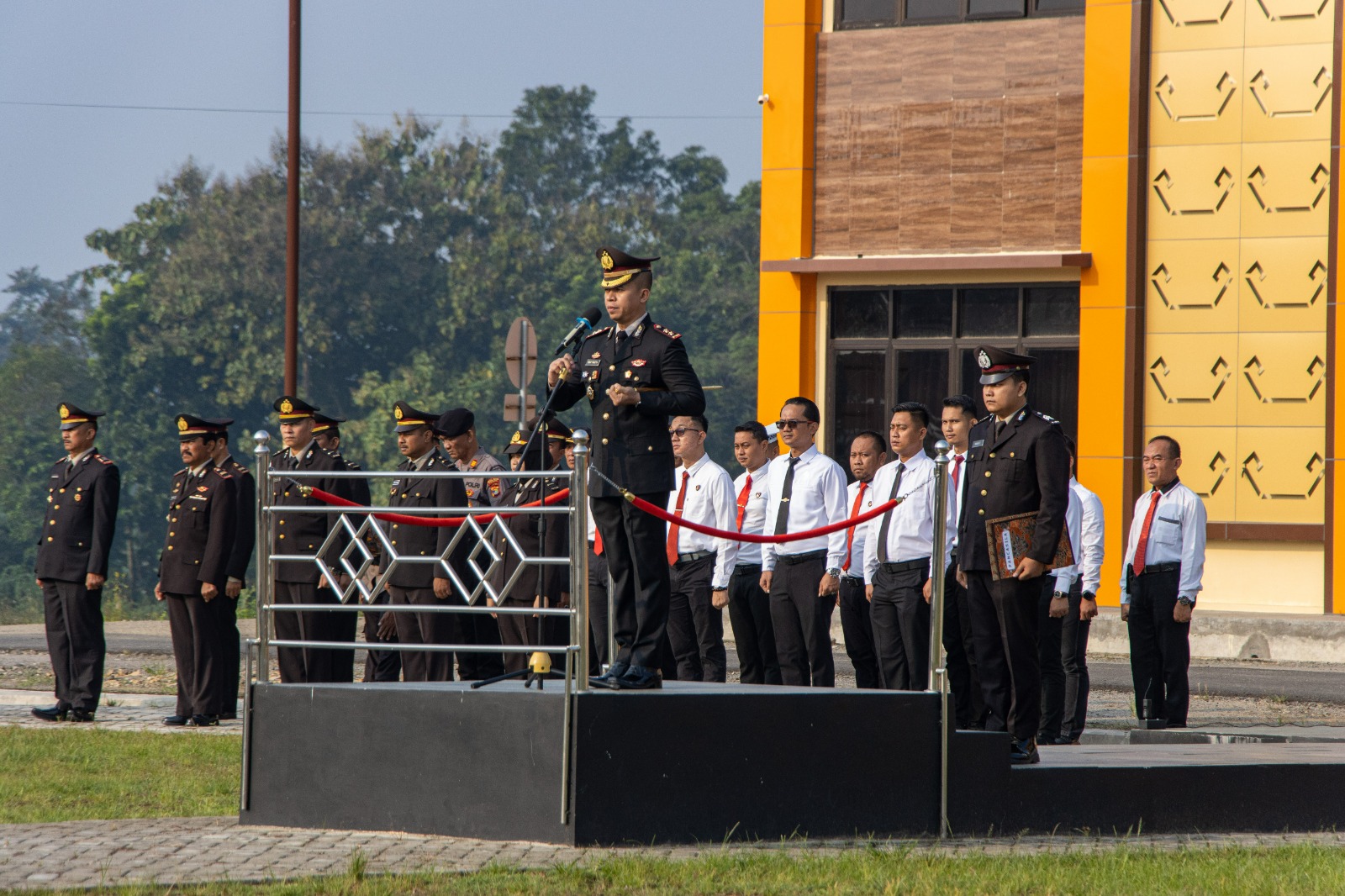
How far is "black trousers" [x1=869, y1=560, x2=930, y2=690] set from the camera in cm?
1034

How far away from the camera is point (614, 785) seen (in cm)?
704

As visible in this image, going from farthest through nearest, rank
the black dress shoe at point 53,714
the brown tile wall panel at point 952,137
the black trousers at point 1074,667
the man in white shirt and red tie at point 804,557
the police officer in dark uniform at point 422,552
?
the brown tile wall panel at point 952,137, the black dress shoe at point 53,714, the police officer in dark uniform at point 422,552, the man in white shirt and red tie at point 804,557, the black trousers at point 1074,667

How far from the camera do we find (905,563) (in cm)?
1046

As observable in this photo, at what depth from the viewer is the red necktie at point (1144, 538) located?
11.7 m

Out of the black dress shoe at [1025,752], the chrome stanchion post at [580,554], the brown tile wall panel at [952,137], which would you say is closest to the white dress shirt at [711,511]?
the black dress shoe at [1025,752]

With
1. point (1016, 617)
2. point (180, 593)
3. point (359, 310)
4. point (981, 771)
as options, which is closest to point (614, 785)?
point (981, 771)

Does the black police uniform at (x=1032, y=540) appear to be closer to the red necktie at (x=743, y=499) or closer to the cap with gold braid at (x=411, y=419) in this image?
the red necktie at (x=743, y=499)

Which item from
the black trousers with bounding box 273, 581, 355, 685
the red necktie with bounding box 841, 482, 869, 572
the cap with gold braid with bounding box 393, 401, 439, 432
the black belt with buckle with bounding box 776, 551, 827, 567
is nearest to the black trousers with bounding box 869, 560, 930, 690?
the red necktie with bounding box 841, 482, 869, 572

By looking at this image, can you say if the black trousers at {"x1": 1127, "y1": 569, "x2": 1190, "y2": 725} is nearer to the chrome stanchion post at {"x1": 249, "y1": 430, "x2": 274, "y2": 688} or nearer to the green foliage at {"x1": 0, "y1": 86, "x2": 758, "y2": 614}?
the chrome stanchion post at {"x1": 249, "y1": 430, "x2": 274, "y2": 688}

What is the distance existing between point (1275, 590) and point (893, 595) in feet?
29.8

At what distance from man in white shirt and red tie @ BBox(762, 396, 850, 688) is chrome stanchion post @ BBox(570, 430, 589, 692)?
408 cm

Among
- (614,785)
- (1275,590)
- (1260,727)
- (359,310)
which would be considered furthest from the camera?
(359,310)

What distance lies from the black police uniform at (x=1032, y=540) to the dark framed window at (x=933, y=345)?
10404 mm

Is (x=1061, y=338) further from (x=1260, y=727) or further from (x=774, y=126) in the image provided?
(x=1260, y=727)
